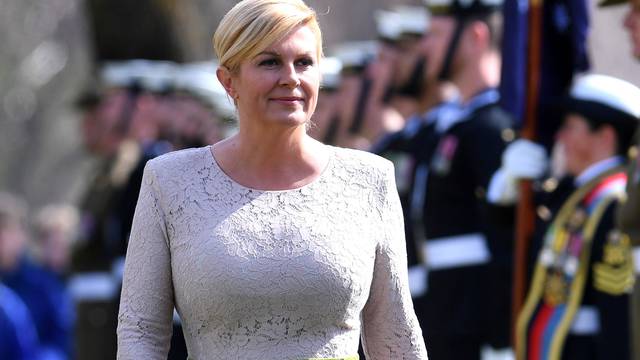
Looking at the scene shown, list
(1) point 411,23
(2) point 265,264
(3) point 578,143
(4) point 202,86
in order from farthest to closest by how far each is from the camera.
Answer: (4) point 202,86
(1) point 411,23
(3) point 578,143
(2) point 265,264

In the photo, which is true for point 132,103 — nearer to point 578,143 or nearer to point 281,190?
point 578,143

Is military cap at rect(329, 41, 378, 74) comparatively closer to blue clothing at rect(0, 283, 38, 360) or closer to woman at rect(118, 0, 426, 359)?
blue clothing at rect(0, 283, 38, 360)

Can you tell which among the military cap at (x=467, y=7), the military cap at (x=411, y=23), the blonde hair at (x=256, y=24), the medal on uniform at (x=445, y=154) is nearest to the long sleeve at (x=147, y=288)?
the blonde hair at (x=256, y=24)

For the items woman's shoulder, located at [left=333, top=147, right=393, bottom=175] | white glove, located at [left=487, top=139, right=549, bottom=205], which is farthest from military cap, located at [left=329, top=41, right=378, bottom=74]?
woman's shoulder, located at [left=333, top=147, right=393, bottom=175]

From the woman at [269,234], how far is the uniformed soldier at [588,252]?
2497 millimetres

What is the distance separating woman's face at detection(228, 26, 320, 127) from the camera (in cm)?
534

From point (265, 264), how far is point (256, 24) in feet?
2.09

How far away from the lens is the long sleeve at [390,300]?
17.8ft

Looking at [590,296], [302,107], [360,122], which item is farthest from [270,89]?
[360,122]

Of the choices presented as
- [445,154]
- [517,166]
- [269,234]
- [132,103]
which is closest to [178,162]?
[269,234]

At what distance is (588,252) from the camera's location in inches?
316

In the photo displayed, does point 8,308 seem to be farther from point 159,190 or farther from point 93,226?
point 159,190

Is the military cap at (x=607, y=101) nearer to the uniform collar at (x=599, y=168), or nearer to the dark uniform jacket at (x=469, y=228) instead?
the uniform collar at (x=599, y=168)

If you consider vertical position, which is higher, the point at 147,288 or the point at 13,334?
the point at 147,288
